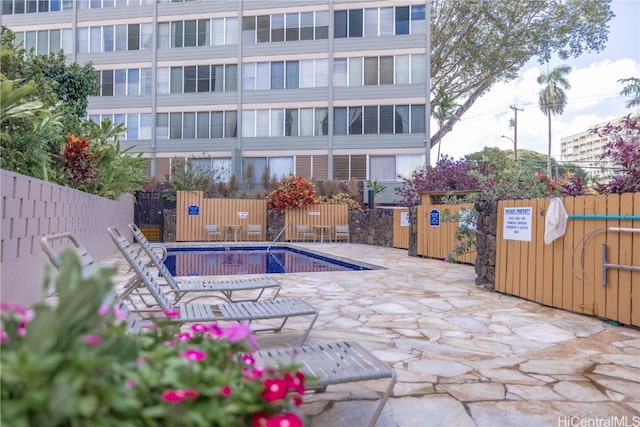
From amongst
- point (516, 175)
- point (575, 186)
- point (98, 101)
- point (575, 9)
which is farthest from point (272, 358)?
point (575, 9)

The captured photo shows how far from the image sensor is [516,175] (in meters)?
7.74

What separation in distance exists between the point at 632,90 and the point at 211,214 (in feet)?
123

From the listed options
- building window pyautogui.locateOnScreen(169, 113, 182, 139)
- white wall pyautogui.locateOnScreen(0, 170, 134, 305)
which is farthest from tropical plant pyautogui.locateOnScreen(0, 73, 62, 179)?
building window pyautogui.locateOnScreen(169, 113, 182, 139)

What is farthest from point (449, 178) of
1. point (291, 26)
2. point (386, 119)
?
point (291, 26)

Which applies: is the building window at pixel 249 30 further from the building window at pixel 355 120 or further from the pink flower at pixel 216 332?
the pink flower at pixel 216 332

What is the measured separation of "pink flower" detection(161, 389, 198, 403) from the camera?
3.07 ft

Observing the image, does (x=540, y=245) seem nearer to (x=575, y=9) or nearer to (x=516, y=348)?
(x=516, y=348)

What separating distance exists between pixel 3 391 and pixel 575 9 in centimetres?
3038

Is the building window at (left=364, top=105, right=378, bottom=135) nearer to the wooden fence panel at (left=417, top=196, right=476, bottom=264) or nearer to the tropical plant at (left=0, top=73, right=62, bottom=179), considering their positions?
the wooden fence panel at (left=417, top=196, right=476, bottom=264)

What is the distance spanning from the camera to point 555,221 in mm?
5027

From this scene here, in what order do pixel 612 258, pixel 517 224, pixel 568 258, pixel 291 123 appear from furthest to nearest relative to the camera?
pixel 291 123 < pixel 517 224 < pixel 568 258 < pixel 612 258

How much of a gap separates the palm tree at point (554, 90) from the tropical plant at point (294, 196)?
35.8m

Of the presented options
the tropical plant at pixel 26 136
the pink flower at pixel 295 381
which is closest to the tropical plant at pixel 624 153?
the pink flower at pixel 295 381

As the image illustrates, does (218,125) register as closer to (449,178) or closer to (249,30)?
(249,30)
